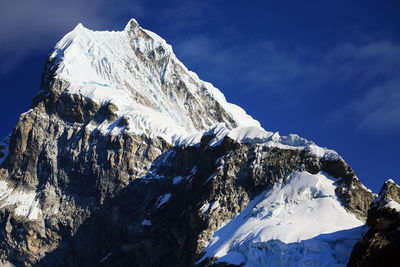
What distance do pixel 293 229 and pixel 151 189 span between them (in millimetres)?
43411

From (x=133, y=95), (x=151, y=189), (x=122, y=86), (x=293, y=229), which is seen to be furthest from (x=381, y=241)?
(x=122, y=86)

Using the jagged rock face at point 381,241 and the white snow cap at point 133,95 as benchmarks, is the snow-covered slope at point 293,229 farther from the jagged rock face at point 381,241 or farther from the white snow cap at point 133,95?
the white snow cap at point 133,95

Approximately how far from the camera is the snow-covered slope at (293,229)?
98.9 meters

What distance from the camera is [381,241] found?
84.4 meters

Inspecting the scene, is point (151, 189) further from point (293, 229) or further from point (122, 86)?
point (122, 86)

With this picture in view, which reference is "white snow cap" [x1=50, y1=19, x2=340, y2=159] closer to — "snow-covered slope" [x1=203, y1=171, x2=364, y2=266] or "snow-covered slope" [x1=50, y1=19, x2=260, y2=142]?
"snow-covered slope" [x1=50, y1=19, x2=260, y2=142]

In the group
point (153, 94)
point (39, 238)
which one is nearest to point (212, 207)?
point (39, 238)

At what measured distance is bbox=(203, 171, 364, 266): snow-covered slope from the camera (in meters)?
98.9

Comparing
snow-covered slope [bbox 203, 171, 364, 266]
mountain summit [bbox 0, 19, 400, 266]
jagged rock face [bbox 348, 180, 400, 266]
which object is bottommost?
jagged rock face [bbox 348, 180, 400, 266]

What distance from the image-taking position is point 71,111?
508 ft

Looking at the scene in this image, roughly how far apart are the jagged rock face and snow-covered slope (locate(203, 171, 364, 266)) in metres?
8.91

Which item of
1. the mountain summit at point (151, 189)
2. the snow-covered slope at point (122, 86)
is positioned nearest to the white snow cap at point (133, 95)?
the snow-covered slope at point (122, 86)

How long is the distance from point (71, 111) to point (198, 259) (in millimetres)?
59870

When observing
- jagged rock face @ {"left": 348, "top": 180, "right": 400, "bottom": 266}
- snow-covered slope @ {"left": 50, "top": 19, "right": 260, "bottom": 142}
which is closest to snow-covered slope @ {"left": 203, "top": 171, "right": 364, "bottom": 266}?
jagged rock face @ {"left": 348, "top": 180, "right": 400, "bottom": 266}
